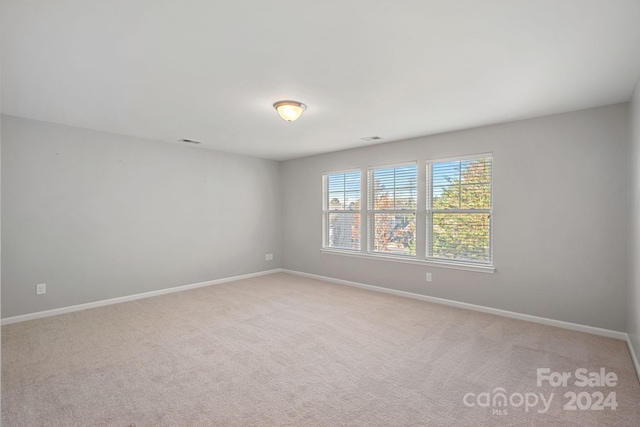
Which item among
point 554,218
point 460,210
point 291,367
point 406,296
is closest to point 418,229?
point 460,210

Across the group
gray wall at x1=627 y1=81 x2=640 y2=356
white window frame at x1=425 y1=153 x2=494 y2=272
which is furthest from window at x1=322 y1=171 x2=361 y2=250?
gray wall at x1=627 y1=81 x2=640 y2=356

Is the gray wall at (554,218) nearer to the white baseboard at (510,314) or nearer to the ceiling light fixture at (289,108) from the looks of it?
the white baseboard at (510,314)

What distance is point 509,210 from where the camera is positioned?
4008mm

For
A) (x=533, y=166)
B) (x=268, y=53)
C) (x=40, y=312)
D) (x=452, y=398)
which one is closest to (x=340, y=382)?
(x=452, y=398)

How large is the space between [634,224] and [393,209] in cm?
285

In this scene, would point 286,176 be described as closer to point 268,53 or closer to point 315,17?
point 268,53

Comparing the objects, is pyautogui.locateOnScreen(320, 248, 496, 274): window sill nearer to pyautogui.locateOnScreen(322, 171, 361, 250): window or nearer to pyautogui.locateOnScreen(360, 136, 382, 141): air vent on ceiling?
pyautogui.locateOnScreen(322, 171, 361, 250): window

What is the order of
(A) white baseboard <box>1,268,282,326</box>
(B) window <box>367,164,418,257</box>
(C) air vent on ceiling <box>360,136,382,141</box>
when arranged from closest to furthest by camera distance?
1. (A) white baseboard <box>1,268,282,326</box>
2. (C) air vent on ceiling <box>360,136,382,141</box>
3. (B) window <box>367,164,418,257</box>

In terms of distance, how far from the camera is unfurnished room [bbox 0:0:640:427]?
82.4 inches

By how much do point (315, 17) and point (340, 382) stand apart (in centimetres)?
256

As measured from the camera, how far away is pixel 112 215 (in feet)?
15.1

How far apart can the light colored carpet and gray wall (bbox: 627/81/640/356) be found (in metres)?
0.33

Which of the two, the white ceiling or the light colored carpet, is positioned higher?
the white ceiling

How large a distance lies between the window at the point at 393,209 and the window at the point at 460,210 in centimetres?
31
